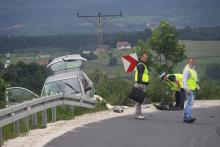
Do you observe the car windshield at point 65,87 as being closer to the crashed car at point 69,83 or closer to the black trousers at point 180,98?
the crashed car at point 69,83

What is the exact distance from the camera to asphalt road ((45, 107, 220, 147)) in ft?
43.3

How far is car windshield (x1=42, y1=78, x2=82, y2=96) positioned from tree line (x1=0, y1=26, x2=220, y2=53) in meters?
57.3

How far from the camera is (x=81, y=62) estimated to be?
26812 mm

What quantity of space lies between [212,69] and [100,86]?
39677 mm

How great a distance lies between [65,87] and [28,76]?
2044cm

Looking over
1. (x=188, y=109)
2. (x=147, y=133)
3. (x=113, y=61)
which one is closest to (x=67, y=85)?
(x=188, y=109)

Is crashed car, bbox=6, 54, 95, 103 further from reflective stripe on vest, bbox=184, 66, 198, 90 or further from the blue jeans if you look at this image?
the blue jeans

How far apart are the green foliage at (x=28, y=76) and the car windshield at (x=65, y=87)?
39.5ft

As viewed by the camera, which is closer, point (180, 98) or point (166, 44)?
point (180, 98)

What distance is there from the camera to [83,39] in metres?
108

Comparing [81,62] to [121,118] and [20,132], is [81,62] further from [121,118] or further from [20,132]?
[20,132]

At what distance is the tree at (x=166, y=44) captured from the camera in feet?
170

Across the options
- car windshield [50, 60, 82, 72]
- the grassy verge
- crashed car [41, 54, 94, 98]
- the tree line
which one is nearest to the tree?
car windshield [50, 60, 82, 72]

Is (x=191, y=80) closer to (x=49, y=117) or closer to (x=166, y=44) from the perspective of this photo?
(x=49, y=117)
